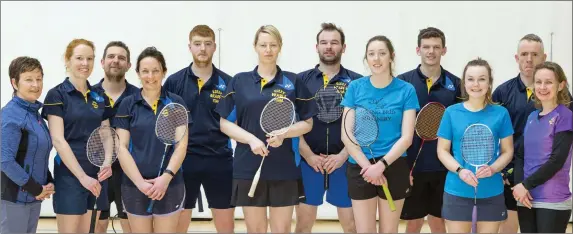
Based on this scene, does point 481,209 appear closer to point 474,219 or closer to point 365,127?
point 474,219

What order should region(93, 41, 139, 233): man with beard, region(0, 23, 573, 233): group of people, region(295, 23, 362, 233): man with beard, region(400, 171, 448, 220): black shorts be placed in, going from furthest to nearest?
region(93, 41, 139, 233): man with beard
region(400, 171, 448, 220): black shorts
region(295, 23, 362, 233): man with beard
region(0, 23, 573, 233): group of people

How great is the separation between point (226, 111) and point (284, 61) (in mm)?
3958

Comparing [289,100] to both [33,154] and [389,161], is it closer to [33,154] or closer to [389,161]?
[389,161]

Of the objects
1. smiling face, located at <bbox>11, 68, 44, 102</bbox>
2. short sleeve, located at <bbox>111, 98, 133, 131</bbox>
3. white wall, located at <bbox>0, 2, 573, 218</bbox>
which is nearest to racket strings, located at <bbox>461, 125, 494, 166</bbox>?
short sleeve, located at <bbox>111, 98, 133, 131</bbox>

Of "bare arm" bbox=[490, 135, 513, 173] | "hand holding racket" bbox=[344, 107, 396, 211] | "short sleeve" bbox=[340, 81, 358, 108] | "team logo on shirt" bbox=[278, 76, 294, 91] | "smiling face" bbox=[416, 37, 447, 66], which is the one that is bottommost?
"bare arm" bbox=[490, 135, 513, 173]

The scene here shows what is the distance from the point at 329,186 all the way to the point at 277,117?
3.71ft

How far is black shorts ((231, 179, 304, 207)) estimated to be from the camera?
5.22 m

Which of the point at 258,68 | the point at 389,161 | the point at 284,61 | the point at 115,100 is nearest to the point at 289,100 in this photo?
the point at 258,68

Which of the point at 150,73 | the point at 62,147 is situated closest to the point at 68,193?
the point at 62,147

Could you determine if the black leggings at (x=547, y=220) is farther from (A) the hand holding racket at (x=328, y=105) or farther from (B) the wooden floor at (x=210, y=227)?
(B) the wooden floor at (x=210, y=227)

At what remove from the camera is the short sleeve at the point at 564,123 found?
512 cm

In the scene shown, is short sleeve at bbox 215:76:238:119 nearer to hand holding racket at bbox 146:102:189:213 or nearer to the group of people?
the group of people

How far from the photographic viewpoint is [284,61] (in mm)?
9227

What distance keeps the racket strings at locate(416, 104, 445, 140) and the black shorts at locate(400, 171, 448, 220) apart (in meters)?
0.51
